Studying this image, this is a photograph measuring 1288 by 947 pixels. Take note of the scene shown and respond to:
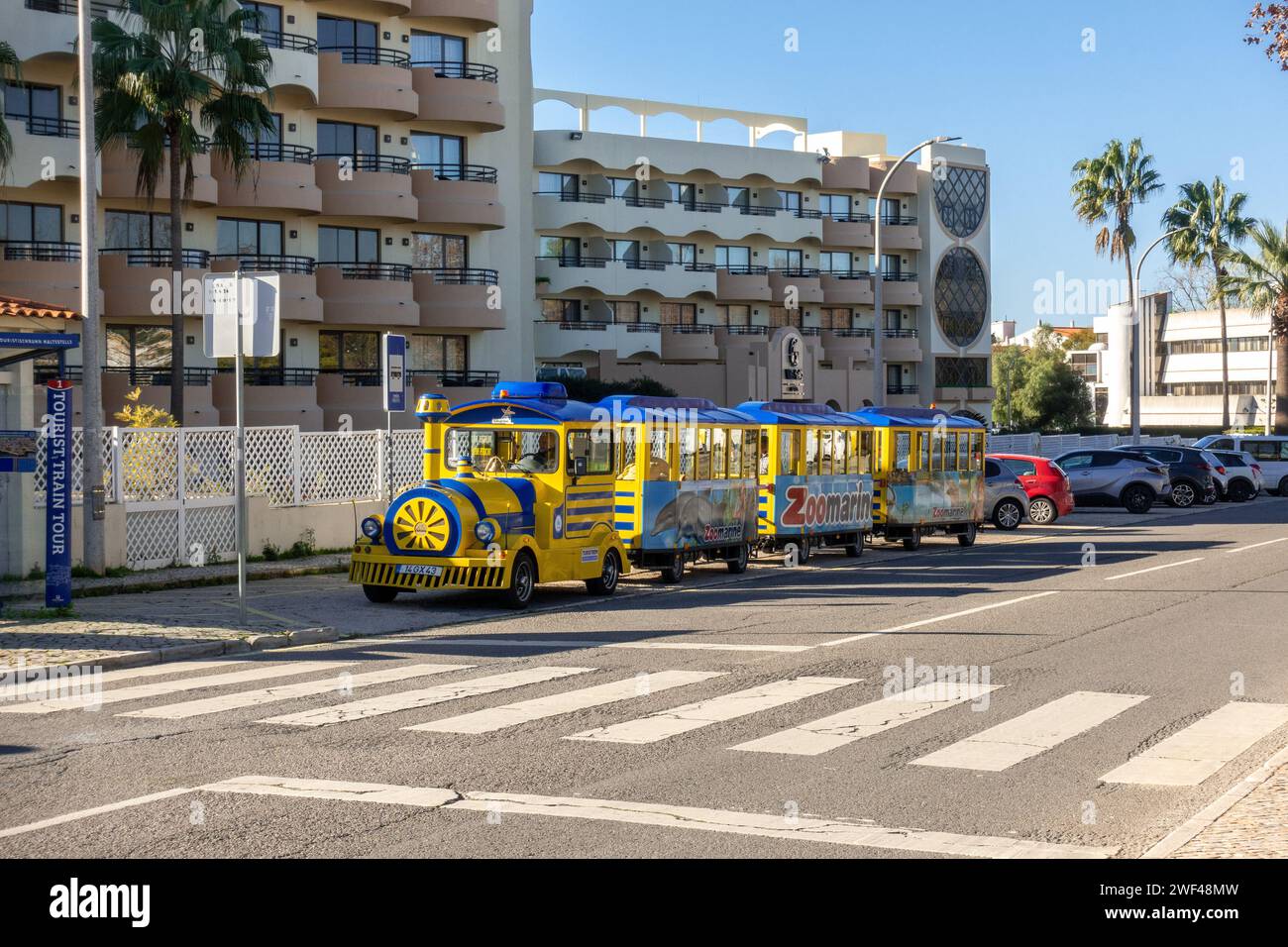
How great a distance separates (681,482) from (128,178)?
25038 mm

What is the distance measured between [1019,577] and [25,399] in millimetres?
13694

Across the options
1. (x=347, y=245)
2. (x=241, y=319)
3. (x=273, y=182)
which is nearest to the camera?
(x=241, y=319)

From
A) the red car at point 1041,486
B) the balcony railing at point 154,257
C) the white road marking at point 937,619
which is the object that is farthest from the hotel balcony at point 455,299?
the white road marking at point 937,619

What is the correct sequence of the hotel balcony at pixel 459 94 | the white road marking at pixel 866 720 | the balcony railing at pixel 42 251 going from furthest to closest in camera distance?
1. the hotel balcony at pixel 459 94
2. the balcony railing at pixel 42 251
3. the white road marking at pixel 866 720

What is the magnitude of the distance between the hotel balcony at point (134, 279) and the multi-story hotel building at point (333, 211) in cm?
6

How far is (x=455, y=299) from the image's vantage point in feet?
166

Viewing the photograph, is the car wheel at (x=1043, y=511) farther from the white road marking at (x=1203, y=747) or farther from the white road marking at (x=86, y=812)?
the white road marking at (x=86, y=812)

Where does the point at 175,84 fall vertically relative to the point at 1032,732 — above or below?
above

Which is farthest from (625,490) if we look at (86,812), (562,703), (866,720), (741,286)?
(741,286)

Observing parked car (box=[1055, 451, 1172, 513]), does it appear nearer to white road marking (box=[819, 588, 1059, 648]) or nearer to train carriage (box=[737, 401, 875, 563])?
train carriage (box=[737, 401, 875, 563])

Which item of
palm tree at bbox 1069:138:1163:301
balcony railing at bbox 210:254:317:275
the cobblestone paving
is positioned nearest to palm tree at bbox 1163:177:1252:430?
palm tree at bbox 1069:138:1163:301

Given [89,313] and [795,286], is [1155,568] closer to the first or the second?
[89,313]

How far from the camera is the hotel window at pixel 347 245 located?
4850 centimetres
